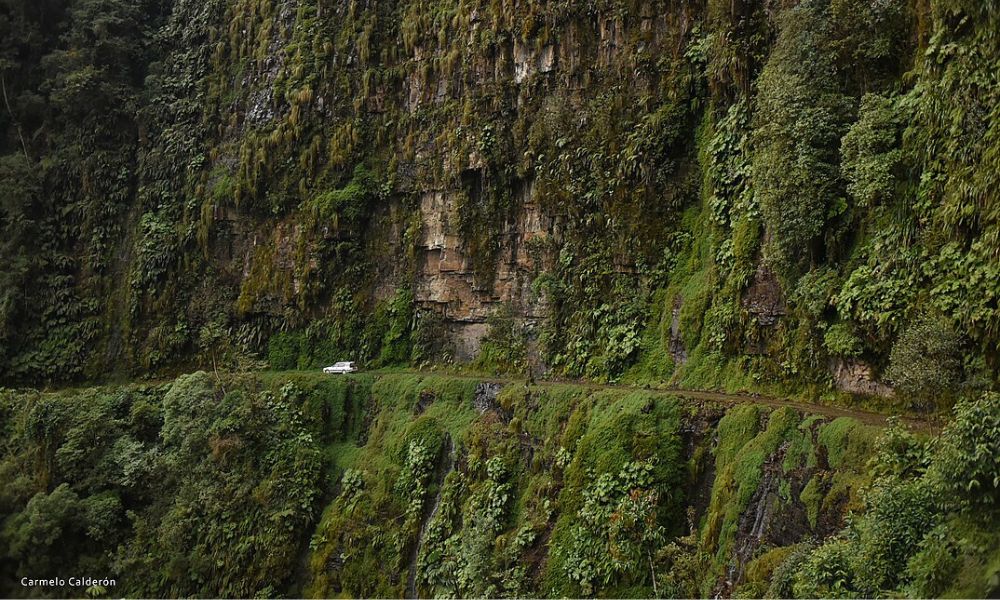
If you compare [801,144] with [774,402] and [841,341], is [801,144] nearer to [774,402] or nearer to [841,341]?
[841,341]

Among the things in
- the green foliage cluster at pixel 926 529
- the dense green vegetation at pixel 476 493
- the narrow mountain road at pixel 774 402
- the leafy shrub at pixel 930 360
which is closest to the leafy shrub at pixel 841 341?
the narrow mountain road at pixel 774 402

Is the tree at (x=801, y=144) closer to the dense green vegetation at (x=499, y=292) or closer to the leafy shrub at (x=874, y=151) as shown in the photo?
the dense green vegetation at (x=499, y=292)

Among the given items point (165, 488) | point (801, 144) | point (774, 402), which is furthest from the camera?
point (165, 488)

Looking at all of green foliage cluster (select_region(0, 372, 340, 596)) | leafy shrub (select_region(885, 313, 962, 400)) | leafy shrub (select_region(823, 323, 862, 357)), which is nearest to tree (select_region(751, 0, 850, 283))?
leafy shrub (select_region(823, 323, 862, 357))

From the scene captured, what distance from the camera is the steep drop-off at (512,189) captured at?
531 inches

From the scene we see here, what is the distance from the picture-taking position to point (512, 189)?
25.2 meters

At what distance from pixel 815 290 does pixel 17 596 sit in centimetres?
2097

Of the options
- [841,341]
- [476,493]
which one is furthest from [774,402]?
[476,493]

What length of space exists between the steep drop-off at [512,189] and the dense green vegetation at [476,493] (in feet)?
6.75

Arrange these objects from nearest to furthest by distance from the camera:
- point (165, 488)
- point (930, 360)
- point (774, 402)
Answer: point (930, 360) → point (774, 402) → point (165, 488)

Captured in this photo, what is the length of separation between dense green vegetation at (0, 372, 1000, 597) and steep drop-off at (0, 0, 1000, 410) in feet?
6.75

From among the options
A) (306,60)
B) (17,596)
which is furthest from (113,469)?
(306,60)

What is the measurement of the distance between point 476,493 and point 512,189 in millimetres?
10939

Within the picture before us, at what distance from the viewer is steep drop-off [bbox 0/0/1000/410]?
13.5 metres
